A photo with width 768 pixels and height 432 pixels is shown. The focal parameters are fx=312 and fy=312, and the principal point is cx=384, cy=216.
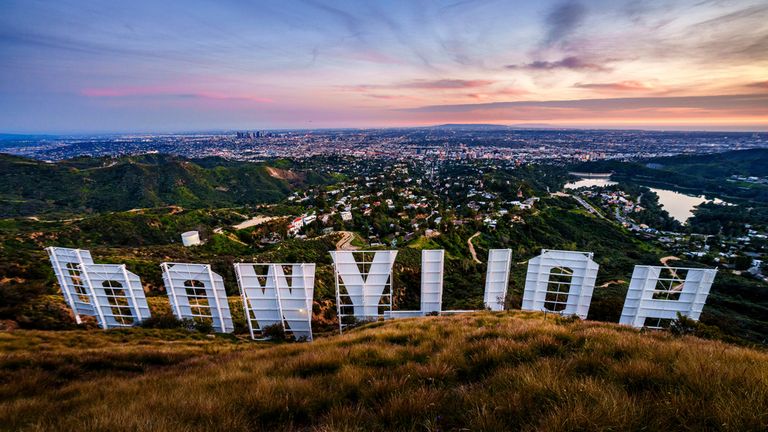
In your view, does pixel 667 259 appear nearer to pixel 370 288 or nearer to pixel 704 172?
pixel 370 288

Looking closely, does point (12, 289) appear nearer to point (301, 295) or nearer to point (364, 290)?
point (301, 295)

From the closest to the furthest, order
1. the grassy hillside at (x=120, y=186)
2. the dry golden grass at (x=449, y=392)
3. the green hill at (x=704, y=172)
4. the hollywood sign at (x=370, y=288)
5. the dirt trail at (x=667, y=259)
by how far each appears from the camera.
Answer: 1. the dry golden grass at (x=449, y=392)
2. the hollywood sign at (x=370, y=288)
3. the dirt trail at (x=667, y=259)
4. the grassy hillside at (x=120, y=186)
5. the green hill at (x=704, y=172)

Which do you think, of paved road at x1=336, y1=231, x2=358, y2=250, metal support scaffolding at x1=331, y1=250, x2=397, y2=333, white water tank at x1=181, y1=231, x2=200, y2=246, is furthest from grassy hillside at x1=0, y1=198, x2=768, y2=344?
metal support scaffolding at x1=331, y1=250, x2=397, y2=333

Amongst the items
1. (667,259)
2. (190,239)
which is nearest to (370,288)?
(190,239)

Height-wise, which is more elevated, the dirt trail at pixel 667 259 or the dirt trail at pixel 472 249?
the dirt trail at pixel 472 249

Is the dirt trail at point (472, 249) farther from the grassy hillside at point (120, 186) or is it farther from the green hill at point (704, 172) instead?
the green hill at point (704, 172)

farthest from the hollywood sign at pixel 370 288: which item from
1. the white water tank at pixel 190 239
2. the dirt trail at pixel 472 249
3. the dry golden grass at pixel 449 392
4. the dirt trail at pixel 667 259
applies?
the dirt trail at pixel 667 259
